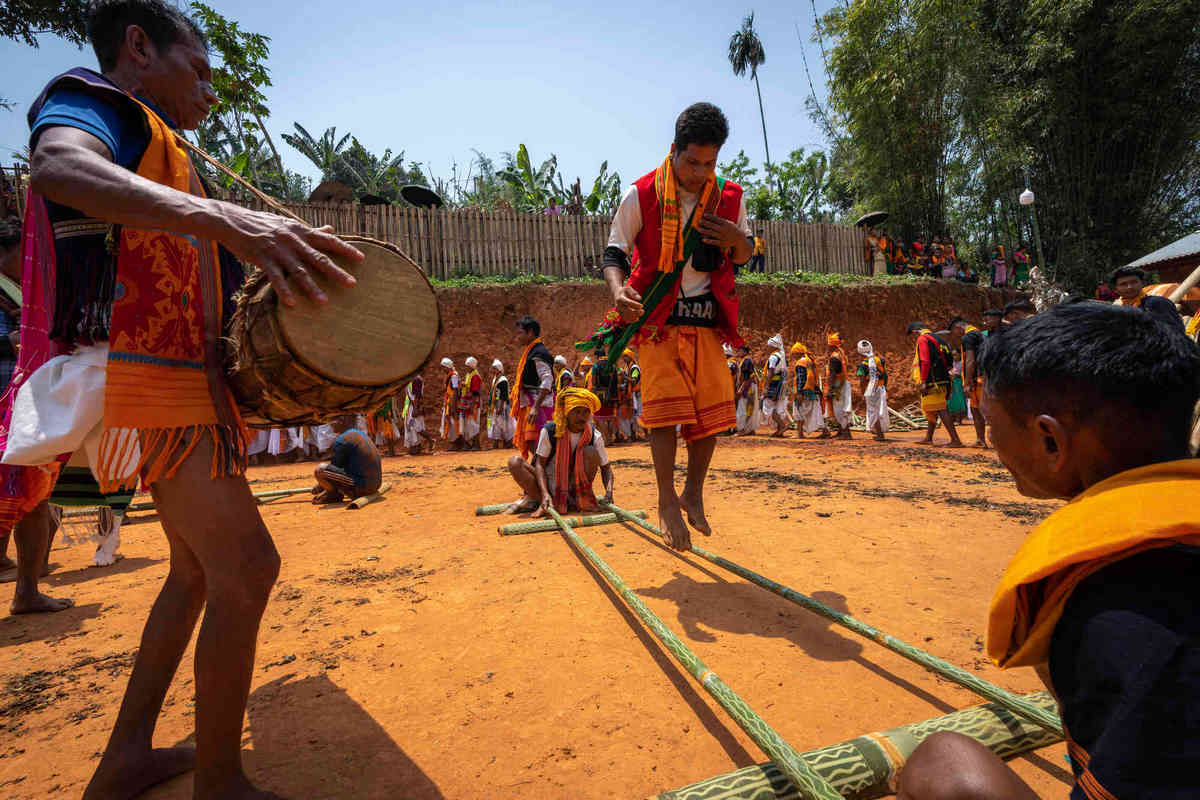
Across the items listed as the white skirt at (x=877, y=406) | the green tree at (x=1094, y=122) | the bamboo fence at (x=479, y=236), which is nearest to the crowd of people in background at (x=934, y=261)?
the green tree at (x=1094, y=122)

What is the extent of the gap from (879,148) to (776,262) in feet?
21.7

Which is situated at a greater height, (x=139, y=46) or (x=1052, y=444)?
(x=139, y=46)

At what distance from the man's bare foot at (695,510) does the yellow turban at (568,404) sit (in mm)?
2544

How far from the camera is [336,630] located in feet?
9.71

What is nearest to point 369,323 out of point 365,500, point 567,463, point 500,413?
point 567,463

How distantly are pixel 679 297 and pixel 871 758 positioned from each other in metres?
2.37

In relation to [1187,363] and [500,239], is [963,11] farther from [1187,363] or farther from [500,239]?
[1187,363]

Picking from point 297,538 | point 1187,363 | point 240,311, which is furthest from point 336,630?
point 1187,363

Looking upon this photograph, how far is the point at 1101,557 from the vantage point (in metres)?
0.86

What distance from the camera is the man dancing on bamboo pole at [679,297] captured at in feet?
10.3

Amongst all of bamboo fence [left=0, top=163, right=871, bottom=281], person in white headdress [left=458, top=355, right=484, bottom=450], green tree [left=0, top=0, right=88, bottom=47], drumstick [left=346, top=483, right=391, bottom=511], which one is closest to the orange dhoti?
drumstick [left=346, top=483, right=391, bottom=511]

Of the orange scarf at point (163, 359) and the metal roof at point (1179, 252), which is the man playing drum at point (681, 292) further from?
the metal roof at point (1179, 252)

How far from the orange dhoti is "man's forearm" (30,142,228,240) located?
232 centimetres

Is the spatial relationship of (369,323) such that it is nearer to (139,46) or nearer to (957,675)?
(139,46)
